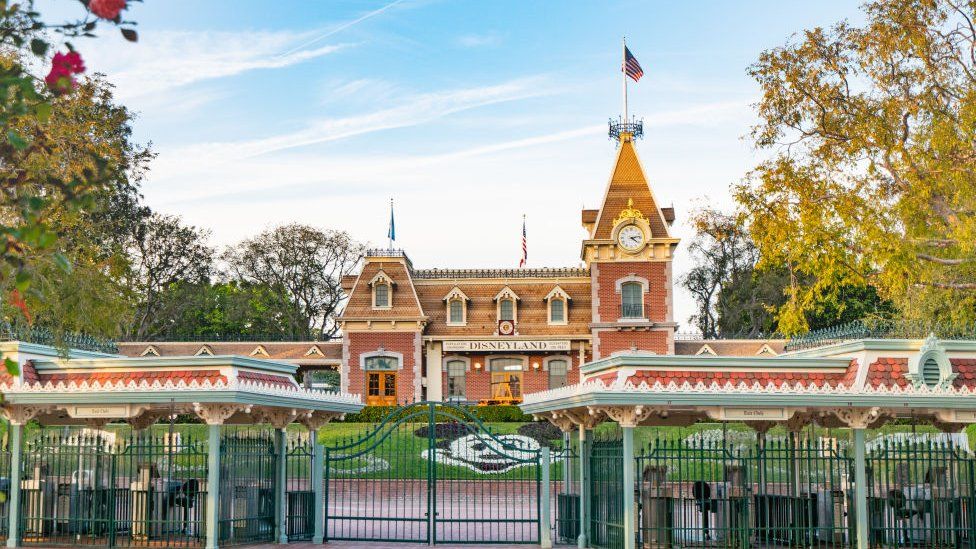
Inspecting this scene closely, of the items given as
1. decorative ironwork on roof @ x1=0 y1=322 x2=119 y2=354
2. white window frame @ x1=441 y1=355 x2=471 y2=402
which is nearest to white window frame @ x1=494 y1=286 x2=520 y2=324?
white window frame @ x1=441 y1=355 x2=471 y2=402

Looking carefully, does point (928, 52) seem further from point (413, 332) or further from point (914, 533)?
point (413, 332)

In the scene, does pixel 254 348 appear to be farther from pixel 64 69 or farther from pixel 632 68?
pixel 64 69

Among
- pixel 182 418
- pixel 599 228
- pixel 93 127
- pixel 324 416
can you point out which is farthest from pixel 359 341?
pixel 324 416

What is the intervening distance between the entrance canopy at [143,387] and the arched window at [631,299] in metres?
26.8

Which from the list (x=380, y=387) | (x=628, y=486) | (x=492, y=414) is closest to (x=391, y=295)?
(x=380, y=387)

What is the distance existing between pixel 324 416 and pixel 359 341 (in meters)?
25.2

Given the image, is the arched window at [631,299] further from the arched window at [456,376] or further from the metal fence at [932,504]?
the metal fence at [932,504]

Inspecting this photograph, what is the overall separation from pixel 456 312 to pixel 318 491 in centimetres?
2703

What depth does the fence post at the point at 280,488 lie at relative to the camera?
688 inches

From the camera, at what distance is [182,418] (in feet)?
125

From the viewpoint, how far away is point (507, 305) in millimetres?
44750

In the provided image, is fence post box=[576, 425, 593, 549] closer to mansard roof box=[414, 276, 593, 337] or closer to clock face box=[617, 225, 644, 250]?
clock face box=[617, 225, 644, 250]

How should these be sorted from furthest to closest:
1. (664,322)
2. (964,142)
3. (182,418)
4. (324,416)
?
(664,322), (182,418), (964,142), (324,416)

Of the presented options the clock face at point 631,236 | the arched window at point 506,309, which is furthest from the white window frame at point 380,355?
the clock face at point 631,236
